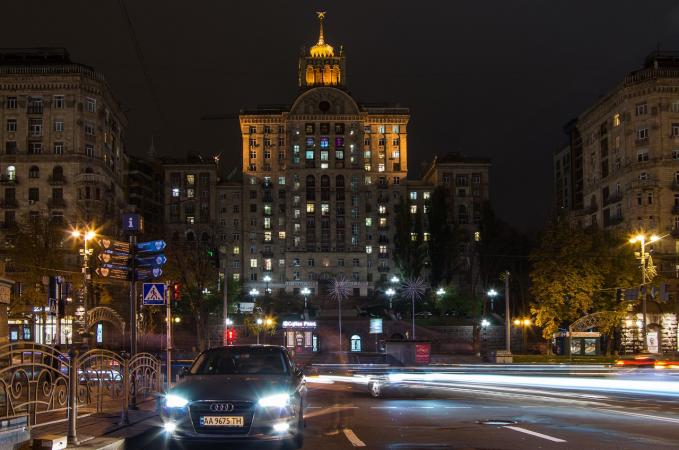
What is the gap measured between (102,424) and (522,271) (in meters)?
93.4

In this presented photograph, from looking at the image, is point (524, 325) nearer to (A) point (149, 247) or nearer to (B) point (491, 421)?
(A) point (149, 247)

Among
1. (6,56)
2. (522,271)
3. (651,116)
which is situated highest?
(6,56)

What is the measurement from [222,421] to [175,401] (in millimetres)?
814

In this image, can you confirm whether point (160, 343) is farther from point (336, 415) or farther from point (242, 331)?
point (336, 415)

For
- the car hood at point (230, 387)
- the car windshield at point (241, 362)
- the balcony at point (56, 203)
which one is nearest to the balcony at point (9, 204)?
the balcony at point (56, 203)

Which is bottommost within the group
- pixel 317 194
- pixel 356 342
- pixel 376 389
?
pixel 356 342

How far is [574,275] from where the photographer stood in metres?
68.9

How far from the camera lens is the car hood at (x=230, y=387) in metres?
12.4

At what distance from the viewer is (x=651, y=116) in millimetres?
86250

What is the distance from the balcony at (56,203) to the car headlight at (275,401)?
83.7 meters

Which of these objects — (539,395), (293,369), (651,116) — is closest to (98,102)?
(651,116)

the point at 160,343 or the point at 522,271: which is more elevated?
the point at 522,271

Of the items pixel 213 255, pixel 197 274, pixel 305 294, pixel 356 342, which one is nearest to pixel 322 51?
pixel 305 294

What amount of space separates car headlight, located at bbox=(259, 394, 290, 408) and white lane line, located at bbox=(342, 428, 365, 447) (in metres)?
1.72
